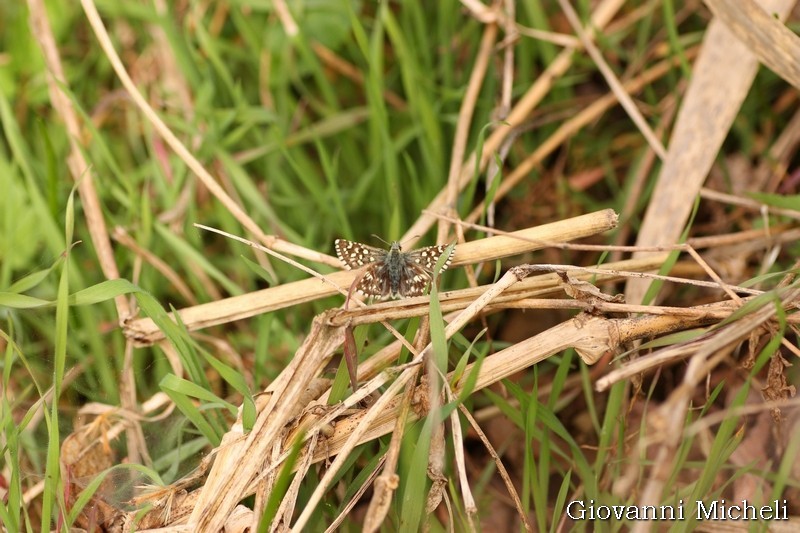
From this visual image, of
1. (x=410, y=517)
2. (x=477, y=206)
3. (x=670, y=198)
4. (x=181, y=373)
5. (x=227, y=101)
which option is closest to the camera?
(x=410, y=517)

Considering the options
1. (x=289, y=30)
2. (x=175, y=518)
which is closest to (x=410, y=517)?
(x=175, y=518)

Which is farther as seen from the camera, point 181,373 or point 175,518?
point 181,373

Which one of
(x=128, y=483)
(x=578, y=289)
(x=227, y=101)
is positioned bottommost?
(x=128, y=483)

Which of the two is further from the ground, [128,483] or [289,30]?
[289,30]

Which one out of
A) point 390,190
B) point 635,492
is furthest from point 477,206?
point 635,492

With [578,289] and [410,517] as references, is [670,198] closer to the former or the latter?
[578,289]

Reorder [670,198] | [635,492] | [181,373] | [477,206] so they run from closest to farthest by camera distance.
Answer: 1. [635,492]
2. [181,373]
3. [670,198]
4. [477,206]
